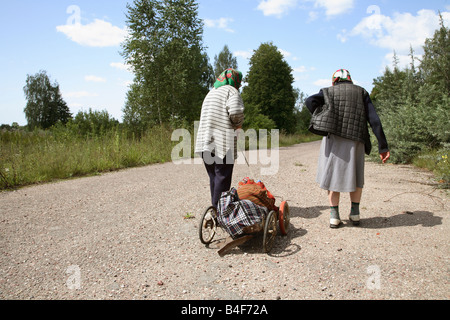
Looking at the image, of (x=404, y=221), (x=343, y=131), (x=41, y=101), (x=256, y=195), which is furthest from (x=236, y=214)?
(x=41, y=101)

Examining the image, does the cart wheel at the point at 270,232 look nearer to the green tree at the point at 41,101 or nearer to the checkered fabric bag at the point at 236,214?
the checkered fabric bag at the point at 236,214

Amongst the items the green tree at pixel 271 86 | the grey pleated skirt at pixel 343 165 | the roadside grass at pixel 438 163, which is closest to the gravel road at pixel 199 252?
the roadside grass at pixel 438 163

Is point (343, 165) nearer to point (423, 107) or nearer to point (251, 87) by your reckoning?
point (423, 107)

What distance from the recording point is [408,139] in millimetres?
10578

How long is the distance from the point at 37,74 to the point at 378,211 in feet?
253

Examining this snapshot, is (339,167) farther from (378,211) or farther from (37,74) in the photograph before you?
(37,74)

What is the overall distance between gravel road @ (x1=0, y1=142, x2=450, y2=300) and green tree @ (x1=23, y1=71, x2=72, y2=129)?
69405 millimetres

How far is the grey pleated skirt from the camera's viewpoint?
4230 mm

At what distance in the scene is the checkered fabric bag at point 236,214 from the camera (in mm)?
3634

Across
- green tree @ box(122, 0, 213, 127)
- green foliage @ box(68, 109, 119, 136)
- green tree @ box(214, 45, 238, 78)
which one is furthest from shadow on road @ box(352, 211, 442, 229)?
green tree @ box(214, 45, 238, 78)

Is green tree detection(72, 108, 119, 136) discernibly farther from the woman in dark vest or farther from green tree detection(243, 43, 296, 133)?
green tree detection(243, 43, 296, 133)
